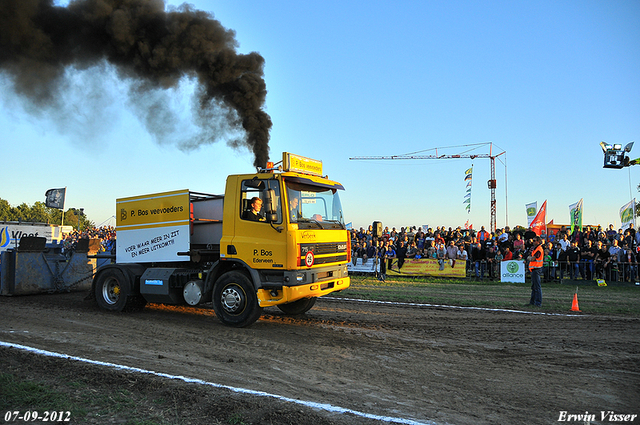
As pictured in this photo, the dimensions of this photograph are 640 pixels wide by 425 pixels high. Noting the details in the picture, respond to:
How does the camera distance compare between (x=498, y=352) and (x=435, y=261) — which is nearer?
(x=498, y=352)

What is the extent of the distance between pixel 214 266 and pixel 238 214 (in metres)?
1.21

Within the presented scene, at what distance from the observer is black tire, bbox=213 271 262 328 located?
8.12 metres

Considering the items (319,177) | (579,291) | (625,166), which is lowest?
(579,291)

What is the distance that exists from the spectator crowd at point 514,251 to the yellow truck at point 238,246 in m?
9.35

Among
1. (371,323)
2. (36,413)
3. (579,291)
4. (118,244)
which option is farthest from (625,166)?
(36,413)

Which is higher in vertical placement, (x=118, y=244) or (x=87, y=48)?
(x=87, y=48)

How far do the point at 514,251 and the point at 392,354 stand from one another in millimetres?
13746

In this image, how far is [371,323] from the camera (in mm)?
8805

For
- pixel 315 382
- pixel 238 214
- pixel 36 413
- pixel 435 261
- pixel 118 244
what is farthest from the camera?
pixel 435 261

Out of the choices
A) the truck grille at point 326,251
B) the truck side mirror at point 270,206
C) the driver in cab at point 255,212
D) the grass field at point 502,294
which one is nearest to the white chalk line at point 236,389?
the truck grille at point 326,251

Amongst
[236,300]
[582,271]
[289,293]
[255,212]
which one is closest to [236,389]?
[289,293]

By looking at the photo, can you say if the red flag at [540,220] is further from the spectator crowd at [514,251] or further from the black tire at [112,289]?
the black tire at [112,289]

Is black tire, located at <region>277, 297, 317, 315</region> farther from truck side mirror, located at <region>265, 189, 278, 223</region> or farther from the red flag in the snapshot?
the red flag

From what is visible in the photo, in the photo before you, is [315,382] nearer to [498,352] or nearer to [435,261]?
[498,352]
